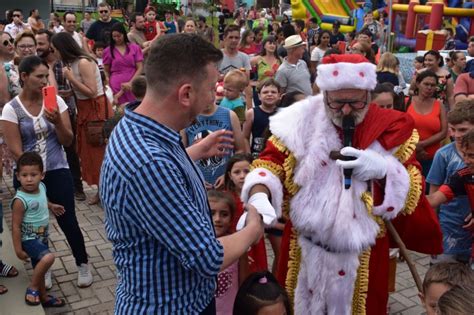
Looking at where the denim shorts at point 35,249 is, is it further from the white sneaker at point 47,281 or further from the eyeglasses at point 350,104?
the eyeglasses at point 350,104

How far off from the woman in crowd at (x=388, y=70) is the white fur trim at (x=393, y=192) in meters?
4.14

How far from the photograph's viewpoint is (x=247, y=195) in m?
2.65

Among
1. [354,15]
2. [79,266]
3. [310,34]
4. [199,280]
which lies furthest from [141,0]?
[199,280]

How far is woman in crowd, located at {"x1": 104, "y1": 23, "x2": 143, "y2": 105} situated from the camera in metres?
6.66

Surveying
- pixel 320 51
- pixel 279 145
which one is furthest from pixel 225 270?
pixel 320 51

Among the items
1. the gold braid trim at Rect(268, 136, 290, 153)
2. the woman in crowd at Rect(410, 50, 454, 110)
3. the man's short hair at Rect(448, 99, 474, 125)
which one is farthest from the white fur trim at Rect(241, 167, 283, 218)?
the woman in crowd at Rect(410, 50, 454, 110)

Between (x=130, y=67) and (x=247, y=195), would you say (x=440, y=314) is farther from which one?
(x=130, y=67)

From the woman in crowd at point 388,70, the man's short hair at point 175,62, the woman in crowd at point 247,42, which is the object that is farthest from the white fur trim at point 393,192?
the woman in crowd at point 247,42

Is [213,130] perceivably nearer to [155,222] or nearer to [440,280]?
[440,280]

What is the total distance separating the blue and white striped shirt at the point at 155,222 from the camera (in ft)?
5.46

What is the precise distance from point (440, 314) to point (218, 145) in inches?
51.8

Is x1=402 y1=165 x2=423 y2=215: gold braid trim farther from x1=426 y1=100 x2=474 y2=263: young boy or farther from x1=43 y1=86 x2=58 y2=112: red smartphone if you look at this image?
x1=43 y1=86 x2=58 y2=112: red smartphone

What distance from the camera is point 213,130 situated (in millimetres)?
4328

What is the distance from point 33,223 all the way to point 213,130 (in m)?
→ 1.59
